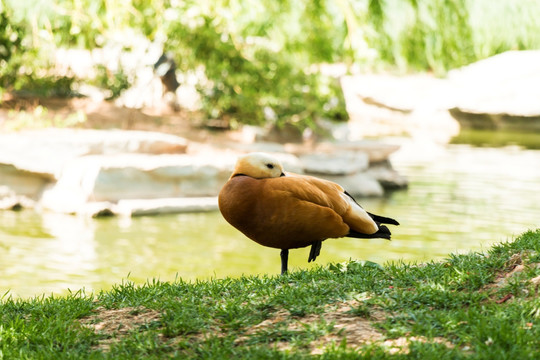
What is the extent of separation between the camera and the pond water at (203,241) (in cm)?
769

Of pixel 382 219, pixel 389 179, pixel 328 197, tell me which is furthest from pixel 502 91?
pixel 328 197

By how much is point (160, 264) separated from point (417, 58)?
446 centimetres

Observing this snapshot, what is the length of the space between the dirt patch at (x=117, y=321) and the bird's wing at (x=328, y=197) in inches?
42.5

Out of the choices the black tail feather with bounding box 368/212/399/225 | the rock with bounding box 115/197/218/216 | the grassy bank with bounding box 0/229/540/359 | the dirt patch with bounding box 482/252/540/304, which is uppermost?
the black tail feather with bounding box 368/212/399/225

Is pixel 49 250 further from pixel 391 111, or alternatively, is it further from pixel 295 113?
pixel 391 111

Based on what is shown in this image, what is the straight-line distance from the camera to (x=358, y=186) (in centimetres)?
1291

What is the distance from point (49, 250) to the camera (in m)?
8.60

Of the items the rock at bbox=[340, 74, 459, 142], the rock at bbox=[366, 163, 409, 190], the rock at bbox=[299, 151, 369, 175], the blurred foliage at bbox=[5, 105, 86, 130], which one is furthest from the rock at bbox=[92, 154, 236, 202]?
the rock at bbox=[340, 74, 459, 142]

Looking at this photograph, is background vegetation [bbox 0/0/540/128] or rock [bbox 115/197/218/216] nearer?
background vegetation [bbox 0/0/540/128]

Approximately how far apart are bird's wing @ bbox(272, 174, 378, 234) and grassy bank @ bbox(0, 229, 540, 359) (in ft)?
1.44

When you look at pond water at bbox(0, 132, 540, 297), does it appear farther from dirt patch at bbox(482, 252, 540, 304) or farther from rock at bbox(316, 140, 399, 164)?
dirt patch at bbox(482, 252, 540, 304)

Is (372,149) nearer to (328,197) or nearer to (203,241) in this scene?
(203,241)

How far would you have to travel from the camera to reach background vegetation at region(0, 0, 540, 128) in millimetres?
9992

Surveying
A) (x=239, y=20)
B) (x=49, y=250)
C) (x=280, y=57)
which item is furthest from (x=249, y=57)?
(x=49, y=250)
